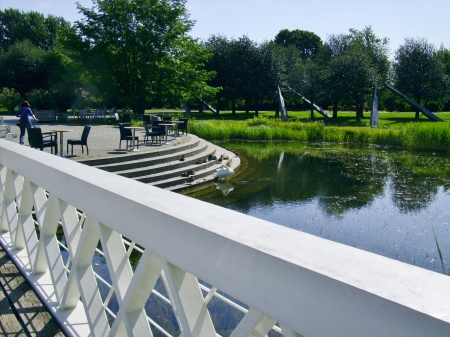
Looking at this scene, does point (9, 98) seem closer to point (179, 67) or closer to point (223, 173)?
point (179, 67)

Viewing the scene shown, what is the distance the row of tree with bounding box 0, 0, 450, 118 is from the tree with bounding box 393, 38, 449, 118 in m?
0.09

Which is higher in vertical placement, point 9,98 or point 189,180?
point 9,98

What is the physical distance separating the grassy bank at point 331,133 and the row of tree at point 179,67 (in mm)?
7618

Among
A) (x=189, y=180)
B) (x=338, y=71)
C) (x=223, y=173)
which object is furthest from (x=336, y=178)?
(x=338, y=71)

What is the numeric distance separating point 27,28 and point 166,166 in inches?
2132

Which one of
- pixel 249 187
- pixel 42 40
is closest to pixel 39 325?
pixel 249 187

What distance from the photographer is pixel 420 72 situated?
1655 inches

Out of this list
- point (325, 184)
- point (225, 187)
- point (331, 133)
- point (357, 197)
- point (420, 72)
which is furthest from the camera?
point (420, 72)

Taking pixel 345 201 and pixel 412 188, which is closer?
pixel 345 201

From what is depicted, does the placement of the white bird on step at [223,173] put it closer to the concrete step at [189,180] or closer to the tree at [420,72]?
the concrete step at [189,180]

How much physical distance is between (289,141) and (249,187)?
14.6m

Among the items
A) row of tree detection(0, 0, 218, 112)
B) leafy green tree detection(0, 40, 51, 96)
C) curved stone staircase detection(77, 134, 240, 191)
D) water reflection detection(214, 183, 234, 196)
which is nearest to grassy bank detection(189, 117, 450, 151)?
row of tree detection(0, 0, 218, 112)

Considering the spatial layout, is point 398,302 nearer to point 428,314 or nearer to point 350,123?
point 428,314

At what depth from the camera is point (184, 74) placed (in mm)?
35188
